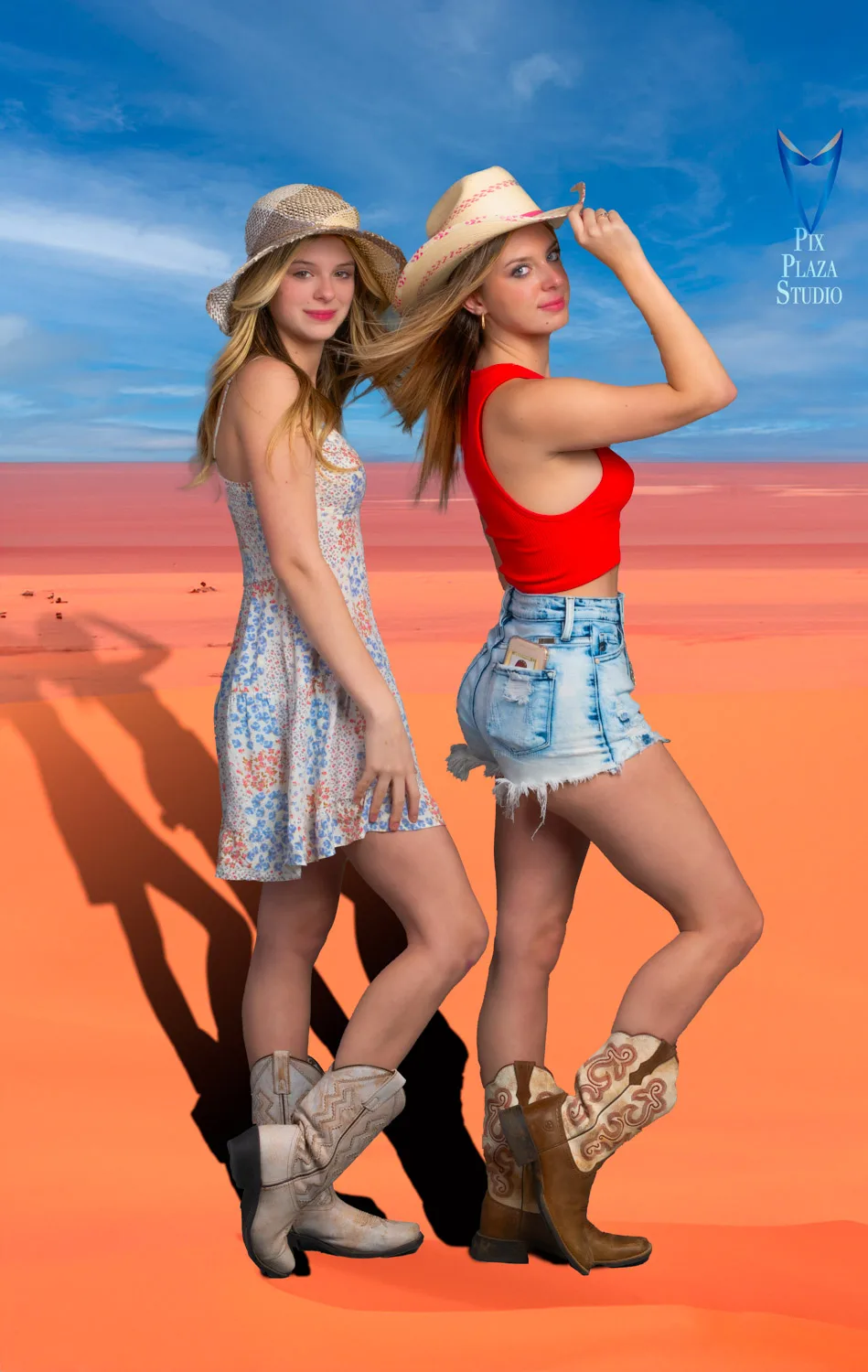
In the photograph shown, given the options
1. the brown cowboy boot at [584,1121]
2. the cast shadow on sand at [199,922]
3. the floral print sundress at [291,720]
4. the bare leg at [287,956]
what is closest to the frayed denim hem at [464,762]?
the floral print sundress at [291,720]

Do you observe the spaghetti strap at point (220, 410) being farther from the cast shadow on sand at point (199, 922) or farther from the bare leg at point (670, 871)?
the cast shadow on sand at point (199, 922)

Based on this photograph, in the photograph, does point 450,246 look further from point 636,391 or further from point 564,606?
point 564,606

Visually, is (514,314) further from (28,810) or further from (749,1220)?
(28,810)

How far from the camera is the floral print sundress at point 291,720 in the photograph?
2406mm

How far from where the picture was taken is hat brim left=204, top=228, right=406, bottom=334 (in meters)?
2.42

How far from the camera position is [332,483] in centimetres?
243

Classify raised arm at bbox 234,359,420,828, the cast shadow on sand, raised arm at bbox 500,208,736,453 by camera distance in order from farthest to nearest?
1. the cast shadow on sand
2. raised arm at bbox 234,359,420,828
3. raised arm at bbox 500,208,736,453

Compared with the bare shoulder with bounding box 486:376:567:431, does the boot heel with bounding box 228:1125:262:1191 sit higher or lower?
lower

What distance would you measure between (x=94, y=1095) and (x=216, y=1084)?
0.29 m

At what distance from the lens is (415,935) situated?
94.7 inches

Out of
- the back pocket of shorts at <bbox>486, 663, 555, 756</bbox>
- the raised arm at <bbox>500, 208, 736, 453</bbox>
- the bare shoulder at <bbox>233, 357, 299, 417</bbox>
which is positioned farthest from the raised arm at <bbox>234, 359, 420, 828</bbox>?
the raised arm at <bbox>500, 208, 736, 453</bbox>

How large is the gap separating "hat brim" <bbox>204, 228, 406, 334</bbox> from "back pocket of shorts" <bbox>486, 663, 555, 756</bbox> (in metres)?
0.81

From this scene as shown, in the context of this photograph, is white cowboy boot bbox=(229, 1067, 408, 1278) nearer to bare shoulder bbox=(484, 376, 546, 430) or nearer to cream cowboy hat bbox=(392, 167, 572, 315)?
bare shoulder bbox=(484, 376, 546, 430)

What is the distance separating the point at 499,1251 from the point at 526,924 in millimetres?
630
